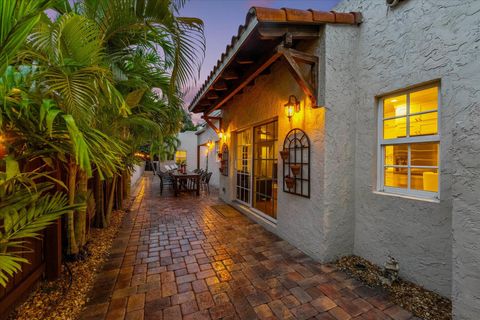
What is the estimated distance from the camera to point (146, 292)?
8.10ft

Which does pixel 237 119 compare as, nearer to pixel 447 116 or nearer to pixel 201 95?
pixel 201 95

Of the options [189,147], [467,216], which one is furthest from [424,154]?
[189,147]

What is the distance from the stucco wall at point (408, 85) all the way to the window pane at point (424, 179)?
267mm

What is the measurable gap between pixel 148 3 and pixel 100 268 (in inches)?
131

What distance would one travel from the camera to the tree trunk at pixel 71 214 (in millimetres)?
2701

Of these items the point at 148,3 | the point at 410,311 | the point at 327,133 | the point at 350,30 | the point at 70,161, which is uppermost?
the point at 350,30

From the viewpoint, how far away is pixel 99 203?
430 cm

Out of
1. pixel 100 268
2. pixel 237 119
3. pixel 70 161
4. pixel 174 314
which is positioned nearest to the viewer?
pixel 174 314

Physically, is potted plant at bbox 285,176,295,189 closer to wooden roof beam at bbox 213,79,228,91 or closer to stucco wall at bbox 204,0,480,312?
stucco wall at bbox 204,0,480,312

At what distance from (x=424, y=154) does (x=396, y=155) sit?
1.03ft

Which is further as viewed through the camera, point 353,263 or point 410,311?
point 353,263

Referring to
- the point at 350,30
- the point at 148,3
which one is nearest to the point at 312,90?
the point at 350,30

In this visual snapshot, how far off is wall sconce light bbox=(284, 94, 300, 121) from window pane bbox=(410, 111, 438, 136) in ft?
5.16

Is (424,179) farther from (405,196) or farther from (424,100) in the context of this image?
(424,100)
